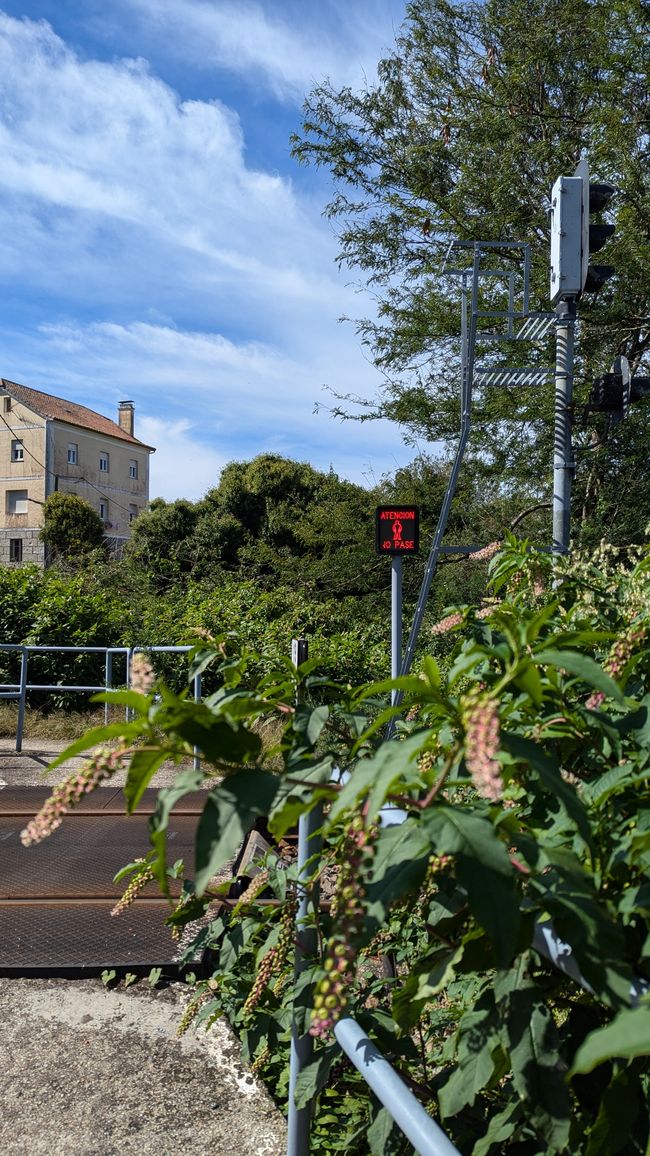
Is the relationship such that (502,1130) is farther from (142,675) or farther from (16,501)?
(16,501)

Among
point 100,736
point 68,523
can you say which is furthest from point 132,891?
point 68,523

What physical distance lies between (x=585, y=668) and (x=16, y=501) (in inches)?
1727

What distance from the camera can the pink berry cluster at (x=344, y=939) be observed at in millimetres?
690

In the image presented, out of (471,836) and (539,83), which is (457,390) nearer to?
(539,83)

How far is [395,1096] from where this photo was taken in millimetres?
901

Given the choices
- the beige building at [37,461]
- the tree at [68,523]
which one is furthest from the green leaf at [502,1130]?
the beige building at [37,461]

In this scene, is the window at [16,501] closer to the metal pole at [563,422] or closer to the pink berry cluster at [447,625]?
the metal pole at [563,422]

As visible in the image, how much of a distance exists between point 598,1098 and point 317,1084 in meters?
0.50

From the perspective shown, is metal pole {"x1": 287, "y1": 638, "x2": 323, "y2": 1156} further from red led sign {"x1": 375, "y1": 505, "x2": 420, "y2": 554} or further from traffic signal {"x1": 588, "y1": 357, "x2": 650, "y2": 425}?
red led sign {"x1": 375, "y1": 505, "x2": 420, "y2": 554}

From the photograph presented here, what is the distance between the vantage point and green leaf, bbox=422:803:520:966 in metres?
0.63

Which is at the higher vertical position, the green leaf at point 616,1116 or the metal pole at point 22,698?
the green leaf at point 616,1116

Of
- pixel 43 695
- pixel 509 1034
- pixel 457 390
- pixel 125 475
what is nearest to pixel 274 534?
pixel 457 390

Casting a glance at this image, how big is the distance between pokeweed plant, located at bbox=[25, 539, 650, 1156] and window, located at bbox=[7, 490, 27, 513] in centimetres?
4281

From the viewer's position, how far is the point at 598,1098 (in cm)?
95
